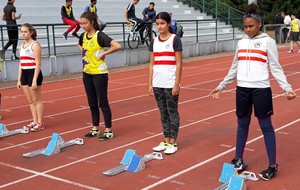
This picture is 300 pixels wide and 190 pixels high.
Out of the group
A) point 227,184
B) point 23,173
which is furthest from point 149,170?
point 23,173

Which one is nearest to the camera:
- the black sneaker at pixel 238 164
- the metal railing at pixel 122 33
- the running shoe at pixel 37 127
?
the black sneaker at pixel 238 164

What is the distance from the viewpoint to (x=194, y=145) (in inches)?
255

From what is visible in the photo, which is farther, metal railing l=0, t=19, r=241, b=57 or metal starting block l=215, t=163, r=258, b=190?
metal railing l=0, t=19, r=241, b=57

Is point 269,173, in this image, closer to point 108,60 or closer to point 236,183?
point 236,183

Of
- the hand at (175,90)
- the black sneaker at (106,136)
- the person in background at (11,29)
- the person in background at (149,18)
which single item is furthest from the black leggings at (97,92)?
the person in background at (149,18)

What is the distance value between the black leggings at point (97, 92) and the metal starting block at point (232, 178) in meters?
2.38

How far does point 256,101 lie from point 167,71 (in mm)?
1366

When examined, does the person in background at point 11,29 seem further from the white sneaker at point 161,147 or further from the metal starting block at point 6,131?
the white sneaker at point 161,147

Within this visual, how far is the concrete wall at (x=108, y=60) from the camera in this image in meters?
14.1

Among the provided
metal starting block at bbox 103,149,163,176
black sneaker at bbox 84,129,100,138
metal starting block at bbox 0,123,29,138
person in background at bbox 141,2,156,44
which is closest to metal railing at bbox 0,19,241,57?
person in background at bbox 141,2,156,44

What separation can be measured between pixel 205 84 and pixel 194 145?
19.9ft

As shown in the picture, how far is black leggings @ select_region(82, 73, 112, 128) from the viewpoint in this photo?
6.64 m

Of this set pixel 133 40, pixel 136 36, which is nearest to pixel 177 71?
pixel 133 40

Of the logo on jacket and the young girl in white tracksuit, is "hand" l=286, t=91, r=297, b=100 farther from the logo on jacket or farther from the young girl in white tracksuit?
the logo on jacket
